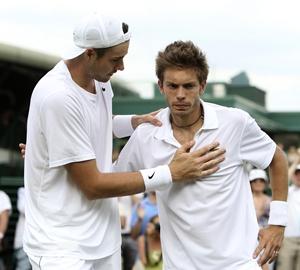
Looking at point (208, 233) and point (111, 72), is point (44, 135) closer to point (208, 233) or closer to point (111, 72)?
point (111, 72)

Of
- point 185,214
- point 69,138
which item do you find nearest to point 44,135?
point 69,138

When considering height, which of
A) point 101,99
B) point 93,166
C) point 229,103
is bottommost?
point 93,166

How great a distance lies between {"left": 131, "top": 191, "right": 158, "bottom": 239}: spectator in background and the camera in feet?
43.5

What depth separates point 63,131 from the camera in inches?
199

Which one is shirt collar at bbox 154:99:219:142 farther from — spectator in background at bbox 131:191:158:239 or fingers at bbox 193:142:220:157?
spectator in background at bbox 131:191:158:239

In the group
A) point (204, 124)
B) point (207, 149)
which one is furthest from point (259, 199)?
point (207, 149)

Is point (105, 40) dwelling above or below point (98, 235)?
above

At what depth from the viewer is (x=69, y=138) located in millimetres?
5062

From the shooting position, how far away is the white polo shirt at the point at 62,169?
507cm

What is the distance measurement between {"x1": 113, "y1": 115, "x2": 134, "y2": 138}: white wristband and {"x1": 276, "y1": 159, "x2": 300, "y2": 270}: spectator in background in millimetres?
7481

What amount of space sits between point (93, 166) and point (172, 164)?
1.44 ft

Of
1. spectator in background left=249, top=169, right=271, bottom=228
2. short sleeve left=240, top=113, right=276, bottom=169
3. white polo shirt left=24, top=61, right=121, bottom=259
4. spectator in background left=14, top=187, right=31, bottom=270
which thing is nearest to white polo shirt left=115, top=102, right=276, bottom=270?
short sleeve left=240, top=113, right=276, bottom=169

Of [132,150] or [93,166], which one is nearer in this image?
[93,166]

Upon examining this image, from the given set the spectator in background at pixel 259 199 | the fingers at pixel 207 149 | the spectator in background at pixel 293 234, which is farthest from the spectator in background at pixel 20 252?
the fingers at pixel 207 149
